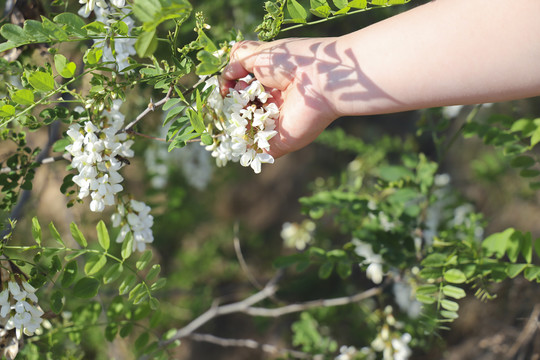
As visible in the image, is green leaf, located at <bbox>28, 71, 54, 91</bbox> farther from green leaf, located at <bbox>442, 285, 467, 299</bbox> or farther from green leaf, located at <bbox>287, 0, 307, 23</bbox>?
green leaf, located at <bbox>442, 285, 467, 299</bbox>

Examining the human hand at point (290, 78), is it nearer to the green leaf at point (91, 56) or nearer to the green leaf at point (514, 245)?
the green leaf at point (91, 56)

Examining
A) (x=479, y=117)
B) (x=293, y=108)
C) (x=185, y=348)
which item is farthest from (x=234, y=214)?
(x=293, y=108)

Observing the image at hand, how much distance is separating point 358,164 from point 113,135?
1541 mm

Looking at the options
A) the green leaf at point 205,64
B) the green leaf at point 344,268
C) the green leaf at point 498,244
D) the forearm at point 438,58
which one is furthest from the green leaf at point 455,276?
the green leaf at point 205,64

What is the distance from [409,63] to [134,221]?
639mm

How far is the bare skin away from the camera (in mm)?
911

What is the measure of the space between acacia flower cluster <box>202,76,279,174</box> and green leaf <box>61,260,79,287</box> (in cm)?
39

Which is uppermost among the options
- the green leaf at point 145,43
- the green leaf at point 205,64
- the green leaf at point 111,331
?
the green leaf at point 145,43

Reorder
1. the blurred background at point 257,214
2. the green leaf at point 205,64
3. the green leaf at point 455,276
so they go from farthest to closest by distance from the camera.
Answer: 1. the blurred background at point 257,214
2. the green leaf at point 455,276
3. the green leaf at point 205,64

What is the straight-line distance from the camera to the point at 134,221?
104 centimetres

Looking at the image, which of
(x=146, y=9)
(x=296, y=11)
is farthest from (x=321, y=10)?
(x=146, y=9)

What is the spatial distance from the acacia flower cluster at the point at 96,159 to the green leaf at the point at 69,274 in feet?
0.47

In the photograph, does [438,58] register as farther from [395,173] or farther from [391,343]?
[391,343]

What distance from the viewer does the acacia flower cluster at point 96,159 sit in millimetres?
913
